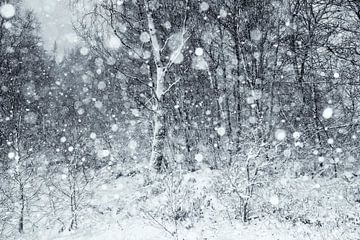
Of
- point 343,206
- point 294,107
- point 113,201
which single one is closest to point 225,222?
point 343,206

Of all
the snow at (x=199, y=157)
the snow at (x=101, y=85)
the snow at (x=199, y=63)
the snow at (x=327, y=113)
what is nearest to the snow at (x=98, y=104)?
the snow at (x=101, y=85)

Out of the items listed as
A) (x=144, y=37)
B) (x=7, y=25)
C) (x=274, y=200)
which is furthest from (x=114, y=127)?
(x=274, y=200)

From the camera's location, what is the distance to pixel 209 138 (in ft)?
42.1

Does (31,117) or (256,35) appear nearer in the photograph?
(256,35)

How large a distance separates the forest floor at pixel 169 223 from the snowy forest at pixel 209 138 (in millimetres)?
43

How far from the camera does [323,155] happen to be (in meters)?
10.4

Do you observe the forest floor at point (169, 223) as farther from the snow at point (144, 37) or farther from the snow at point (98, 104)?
the snow at point (98, 104)

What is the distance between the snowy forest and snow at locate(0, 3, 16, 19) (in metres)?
0.06

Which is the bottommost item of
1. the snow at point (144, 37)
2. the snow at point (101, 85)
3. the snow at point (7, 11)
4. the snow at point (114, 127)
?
the snow at point (114, 127)

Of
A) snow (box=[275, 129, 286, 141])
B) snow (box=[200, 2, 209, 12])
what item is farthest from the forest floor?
snow (box=[200, 2, 209, 12])

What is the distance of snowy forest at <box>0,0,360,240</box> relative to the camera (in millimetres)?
6926

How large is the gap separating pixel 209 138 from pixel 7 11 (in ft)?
40.4

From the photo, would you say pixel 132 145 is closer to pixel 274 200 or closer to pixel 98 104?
pixel 98 104

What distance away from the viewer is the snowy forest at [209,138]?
273 inches
